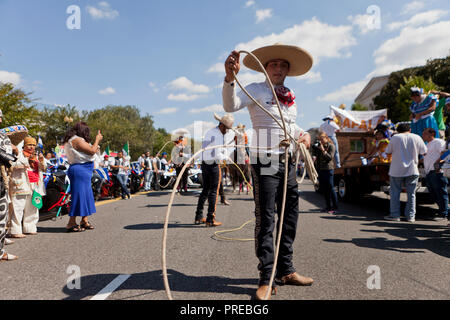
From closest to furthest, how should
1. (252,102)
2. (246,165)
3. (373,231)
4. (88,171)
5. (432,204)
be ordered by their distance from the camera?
(252,102) < (373,231) < (88,171) < (432,204) < (246,165)

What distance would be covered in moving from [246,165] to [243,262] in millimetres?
8046

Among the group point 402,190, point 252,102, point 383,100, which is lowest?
point 402,190

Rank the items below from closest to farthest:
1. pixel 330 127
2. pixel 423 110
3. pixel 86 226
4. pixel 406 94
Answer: pixel 86 226, pixel 423 110, pixel 330 127, pixel 406 94

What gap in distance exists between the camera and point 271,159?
2859 millimetres

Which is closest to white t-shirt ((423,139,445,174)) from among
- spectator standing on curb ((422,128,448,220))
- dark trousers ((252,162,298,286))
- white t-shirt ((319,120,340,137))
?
spectator standing on curb ((422,128,448,220))

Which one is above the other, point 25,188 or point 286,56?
point 286,56

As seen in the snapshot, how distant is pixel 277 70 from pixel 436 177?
5.14 meters

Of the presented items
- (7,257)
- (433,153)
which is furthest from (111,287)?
(433,153)

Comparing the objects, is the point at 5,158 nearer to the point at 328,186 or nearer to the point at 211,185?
the point at 211,185

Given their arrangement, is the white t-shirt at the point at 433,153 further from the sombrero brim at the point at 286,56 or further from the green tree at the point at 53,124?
the green tree at the point at 53,124

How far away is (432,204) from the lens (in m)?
8.80

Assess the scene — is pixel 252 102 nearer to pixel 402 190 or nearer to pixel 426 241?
pixel 426 241

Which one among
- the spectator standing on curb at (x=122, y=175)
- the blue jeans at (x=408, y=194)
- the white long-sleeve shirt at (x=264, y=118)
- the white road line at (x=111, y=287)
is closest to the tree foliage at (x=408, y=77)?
the blue jeans at (x=408, y=194)
